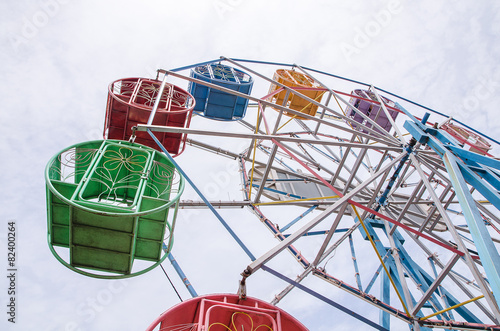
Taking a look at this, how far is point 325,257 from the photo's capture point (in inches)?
542

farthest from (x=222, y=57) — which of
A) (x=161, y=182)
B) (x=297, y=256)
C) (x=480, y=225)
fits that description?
(x=480, y=225)

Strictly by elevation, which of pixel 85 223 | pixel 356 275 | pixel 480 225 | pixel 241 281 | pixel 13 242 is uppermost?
pixel 480 225

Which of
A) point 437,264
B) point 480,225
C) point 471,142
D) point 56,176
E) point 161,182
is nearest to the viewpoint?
point 480,225

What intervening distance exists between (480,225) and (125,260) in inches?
323

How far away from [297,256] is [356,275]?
2377mm

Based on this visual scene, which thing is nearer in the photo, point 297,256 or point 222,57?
point 297,256

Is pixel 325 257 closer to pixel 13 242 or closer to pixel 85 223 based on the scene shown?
pixel 85 223

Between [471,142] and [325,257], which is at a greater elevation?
[471,142]

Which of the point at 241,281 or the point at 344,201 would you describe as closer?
the point at 241,281

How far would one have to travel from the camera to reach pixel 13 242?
12.6 metres

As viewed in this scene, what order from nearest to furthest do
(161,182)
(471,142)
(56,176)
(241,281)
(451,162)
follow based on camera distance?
(241,281) → (451,162) → (56,176) → (161,182) → (471,142)

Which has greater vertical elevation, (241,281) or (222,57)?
(222,57)

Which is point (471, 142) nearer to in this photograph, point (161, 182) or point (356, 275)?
point (356, 275)

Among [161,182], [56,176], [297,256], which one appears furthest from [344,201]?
[56,176]
